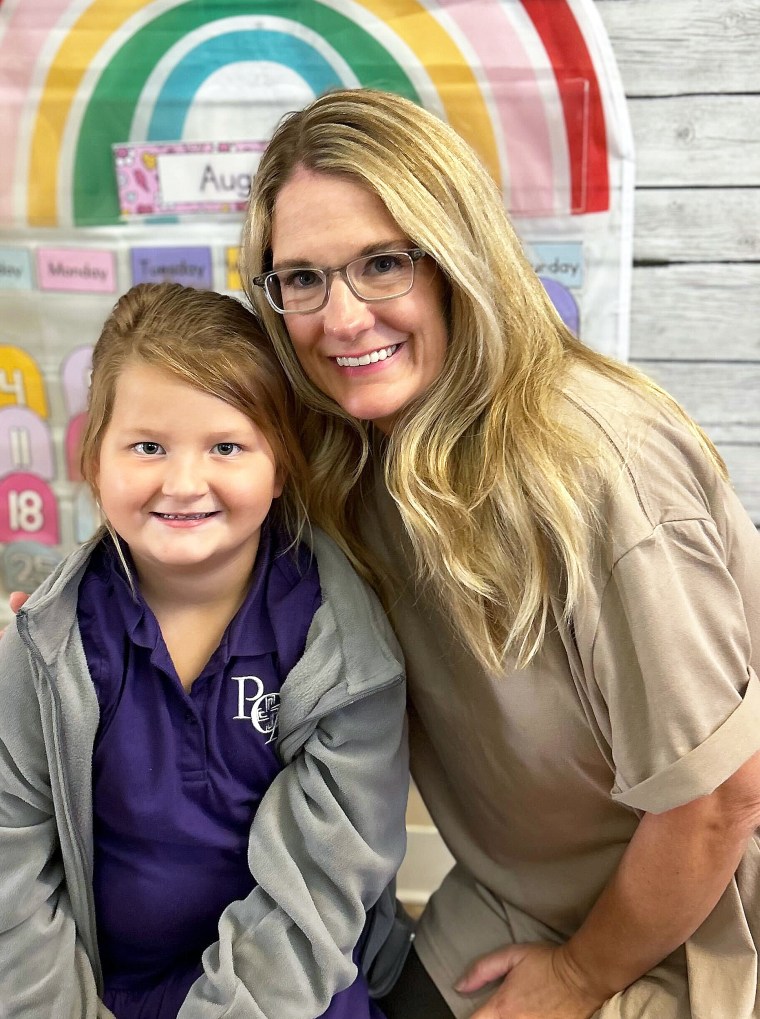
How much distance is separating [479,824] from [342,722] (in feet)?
0.92

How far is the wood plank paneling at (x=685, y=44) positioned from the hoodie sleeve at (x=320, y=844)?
2.91 feet

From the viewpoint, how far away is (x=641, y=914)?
92 cm

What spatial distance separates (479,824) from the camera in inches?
42.9

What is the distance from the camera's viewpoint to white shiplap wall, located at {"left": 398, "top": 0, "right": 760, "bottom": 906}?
4.13 feet

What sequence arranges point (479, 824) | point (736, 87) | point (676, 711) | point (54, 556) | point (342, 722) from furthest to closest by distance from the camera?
1. point (54, 556)
2. point (736, 87)
3. point (479, 824)
4. point (342, 722)
5. point (676, 711)

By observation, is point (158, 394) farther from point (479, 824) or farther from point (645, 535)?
point (479, 824)

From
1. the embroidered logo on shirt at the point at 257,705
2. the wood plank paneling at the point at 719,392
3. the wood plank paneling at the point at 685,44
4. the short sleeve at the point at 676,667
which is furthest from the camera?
the wood plank paneling at the point at 719,392

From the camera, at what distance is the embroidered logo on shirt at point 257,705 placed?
0.92 metres

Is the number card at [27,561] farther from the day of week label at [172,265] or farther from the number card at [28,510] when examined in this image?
the day of week label at [172,265]

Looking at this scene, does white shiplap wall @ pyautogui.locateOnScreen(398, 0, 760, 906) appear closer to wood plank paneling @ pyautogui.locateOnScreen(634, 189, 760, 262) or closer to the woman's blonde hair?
wood plank paneling @ pyautogui.locateOnScreen(634, 189, 760, 262)

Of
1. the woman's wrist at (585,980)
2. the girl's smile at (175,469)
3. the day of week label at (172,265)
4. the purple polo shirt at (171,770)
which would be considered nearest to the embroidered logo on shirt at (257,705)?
the purple polo shirt at (171,770)

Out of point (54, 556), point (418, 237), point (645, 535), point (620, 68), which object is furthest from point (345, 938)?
point (620, 68)

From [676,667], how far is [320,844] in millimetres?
387

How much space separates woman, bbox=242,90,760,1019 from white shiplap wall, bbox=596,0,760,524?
0.43 m
